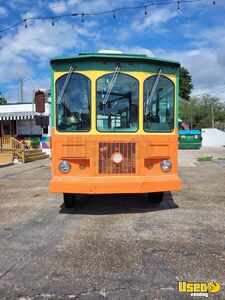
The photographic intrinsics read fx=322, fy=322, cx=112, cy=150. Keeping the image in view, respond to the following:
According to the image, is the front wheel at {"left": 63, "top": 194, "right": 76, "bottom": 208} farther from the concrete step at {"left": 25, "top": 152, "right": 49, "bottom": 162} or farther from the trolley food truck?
the concrete step at {"left": 25, "top": 152, "right": 49, "bottom": 162}

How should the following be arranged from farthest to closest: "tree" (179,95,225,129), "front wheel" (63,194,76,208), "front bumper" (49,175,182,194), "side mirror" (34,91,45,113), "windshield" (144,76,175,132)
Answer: "tree" (179,95,225,129) < "front wheel" (63,194,76,208) < "side mirror" (34,91,45,113) < "windshield" (144,76,175,132) < "front bumper" (49,175,182,194)

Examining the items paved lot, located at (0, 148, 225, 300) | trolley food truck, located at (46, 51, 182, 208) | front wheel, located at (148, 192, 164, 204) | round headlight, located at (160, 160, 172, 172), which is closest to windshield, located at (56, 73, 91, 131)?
trolley food truck, located at (46, 51, 182, 208)

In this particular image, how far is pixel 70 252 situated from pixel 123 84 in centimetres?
312

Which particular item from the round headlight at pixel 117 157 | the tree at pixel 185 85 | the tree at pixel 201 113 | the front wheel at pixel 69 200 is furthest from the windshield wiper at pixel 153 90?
the tree at pixel 185 85

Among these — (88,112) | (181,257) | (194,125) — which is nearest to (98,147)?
(88,112)

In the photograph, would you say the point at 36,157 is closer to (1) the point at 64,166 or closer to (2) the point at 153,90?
(1) the point at 64,166

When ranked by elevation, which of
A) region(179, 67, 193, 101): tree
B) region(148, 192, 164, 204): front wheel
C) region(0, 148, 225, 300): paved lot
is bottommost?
region(0, 148, 225, 300): paved lot

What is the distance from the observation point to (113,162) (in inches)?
230

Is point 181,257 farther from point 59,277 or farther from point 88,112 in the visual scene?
point 88,112

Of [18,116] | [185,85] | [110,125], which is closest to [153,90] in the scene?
[110,125]

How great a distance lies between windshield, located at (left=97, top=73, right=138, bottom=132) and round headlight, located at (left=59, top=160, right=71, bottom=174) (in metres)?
0.84

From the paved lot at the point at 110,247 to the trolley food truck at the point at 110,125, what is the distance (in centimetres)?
75

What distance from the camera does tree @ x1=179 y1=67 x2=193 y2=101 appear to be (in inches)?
Result: 2434

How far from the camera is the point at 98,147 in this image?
5.81 m
